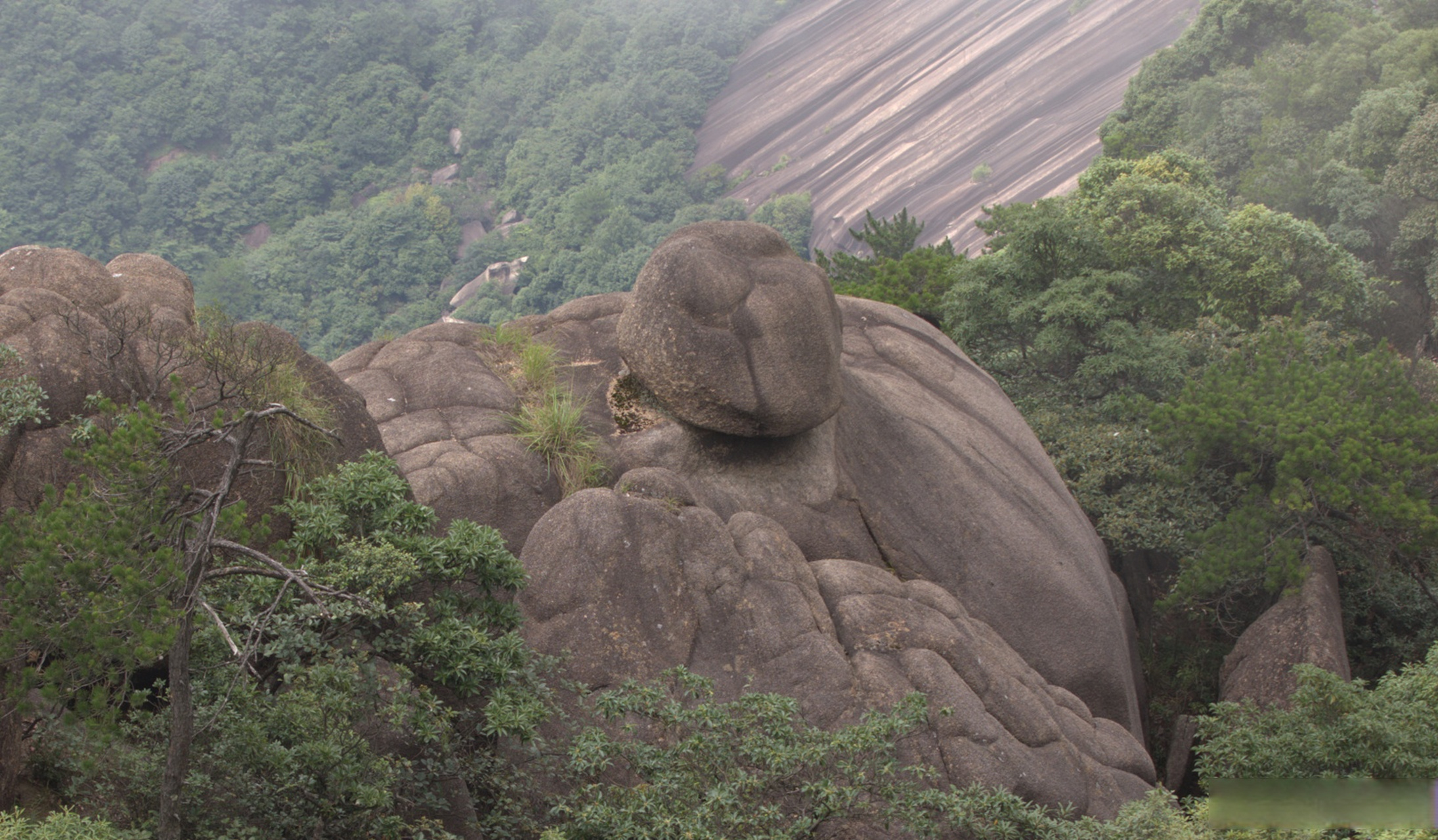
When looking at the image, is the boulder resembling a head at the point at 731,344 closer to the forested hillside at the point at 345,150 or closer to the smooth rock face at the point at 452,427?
the smooth rock face at the point at 452,427

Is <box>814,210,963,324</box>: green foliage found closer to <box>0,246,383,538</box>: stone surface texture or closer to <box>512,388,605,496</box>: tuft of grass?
<box>512,388,605,496</box>: tuft of grass

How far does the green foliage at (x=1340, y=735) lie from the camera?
Answer: 8859 millimetres

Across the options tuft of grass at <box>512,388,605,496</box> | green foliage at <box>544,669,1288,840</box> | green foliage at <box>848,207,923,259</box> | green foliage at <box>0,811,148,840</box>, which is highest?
green foliage at <box>0,811,148,840</box>

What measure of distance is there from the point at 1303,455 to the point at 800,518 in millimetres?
7088

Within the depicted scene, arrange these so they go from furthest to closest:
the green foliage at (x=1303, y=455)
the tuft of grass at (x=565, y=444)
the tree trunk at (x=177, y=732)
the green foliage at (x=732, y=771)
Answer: the green foliage at (x=1303, y=455), the tuft of grass at (x=565, y=444), the green foliage at (x=732, y=771), the tree trunk at (x=177, y=732)

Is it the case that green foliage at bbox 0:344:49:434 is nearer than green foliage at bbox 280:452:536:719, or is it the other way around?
green foliage at bbox 280:452:536:719

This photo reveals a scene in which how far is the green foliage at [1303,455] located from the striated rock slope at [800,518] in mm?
1898

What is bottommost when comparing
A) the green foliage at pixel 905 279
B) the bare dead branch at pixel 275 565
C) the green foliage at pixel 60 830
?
the green foliage at pixel 905 279

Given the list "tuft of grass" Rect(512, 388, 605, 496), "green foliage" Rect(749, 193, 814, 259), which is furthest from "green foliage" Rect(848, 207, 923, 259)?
"green foliage" Rect(749, 193, 814, 259)

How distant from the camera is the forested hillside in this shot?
2088 inches

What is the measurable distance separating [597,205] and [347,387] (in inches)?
2109

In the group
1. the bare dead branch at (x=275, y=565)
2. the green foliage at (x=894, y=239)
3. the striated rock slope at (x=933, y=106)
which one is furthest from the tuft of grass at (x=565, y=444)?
the striated rock slope at (x=933, y=106)

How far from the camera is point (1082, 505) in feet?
52.6

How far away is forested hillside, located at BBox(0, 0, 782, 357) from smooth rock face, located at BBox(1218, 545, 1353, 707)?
4317 cm
